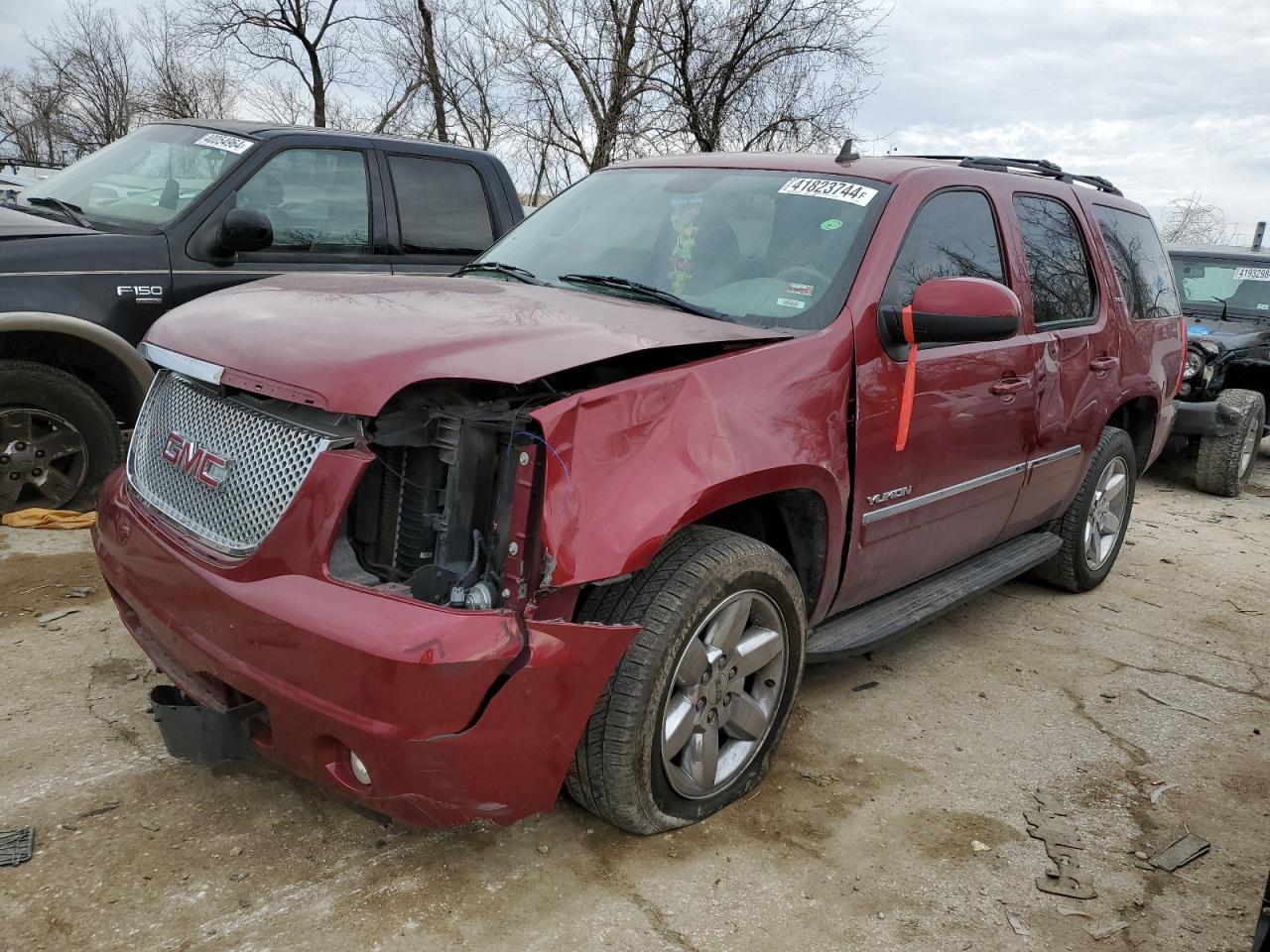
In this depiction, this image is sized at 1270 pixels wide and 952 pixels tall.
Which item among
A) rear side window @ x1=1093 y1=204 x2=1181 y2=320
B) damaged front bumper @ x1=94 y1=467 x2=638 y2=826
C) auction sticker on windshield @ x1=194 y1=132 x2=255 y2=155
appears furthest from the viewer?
auction sticker on windshield @ x1=194 y1=132 x2=255 y2=155

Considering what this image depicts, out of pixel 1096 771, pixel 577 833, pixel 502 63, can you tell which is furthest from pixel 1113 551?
pixel 502 63

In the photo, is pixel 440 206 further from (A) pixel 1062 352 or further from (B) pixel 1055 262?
(A) pixel 1062 352

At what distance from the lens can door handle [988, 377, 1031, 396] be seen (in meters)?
3.69

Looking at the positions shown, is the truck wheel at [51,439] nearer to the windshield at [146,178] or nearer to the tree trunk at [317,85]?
the windshield at [146,178]

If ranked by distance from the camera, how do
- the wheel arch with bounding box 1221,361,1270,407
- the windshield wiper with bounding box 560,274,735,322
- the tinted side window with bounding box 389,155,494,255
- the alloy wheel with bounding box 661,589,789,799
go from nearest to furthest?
1. the alloy wheel with bounding box 661,589,789,799
2. the windshield wiper with bounding box 560,274,735,322
3. the tinted side window with bounding box 389,155,494,255
4. the wheel arch with bounding box 1221,361,1270,407

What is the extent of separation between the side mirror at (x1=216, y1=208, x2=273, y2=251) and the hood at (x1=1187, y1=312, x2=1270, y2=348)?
686 centimetres

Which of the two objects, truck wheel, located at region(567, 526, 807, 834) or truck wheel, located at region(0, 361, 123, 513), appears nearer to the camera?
truck wheel, located at region(567, 526, 807, 834)

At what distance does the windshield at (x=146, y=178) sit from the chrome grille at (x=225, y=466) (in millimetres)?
2657

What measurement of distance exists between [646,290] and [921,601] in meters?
1.52

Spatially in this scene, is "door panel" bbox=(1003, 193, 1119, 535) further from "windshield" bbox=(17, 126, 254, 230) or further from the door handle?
"windshield" bbox=(17, 126, 254, 230)

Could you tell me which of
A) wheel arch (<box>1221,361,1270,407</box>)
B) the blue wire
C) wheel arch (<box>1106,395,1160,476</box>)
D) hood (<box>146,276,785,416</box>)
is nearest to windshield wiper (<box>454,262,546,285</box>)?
hood (<box>146,276,785,416</box>)

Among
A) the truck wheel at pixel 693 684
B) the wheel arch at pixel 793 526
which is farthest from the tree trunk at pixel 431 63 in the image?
the truck wheel at pixel 693 684

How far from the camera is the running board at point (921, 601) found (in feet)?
10.8

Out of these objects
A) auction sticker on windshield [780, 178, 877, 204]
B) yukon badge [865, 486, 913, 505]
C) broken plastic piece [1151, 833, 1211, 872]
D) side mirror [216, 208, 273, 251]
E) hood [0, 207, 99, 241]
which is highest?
auction sticker on windshield [780, 178, 877, 204]
